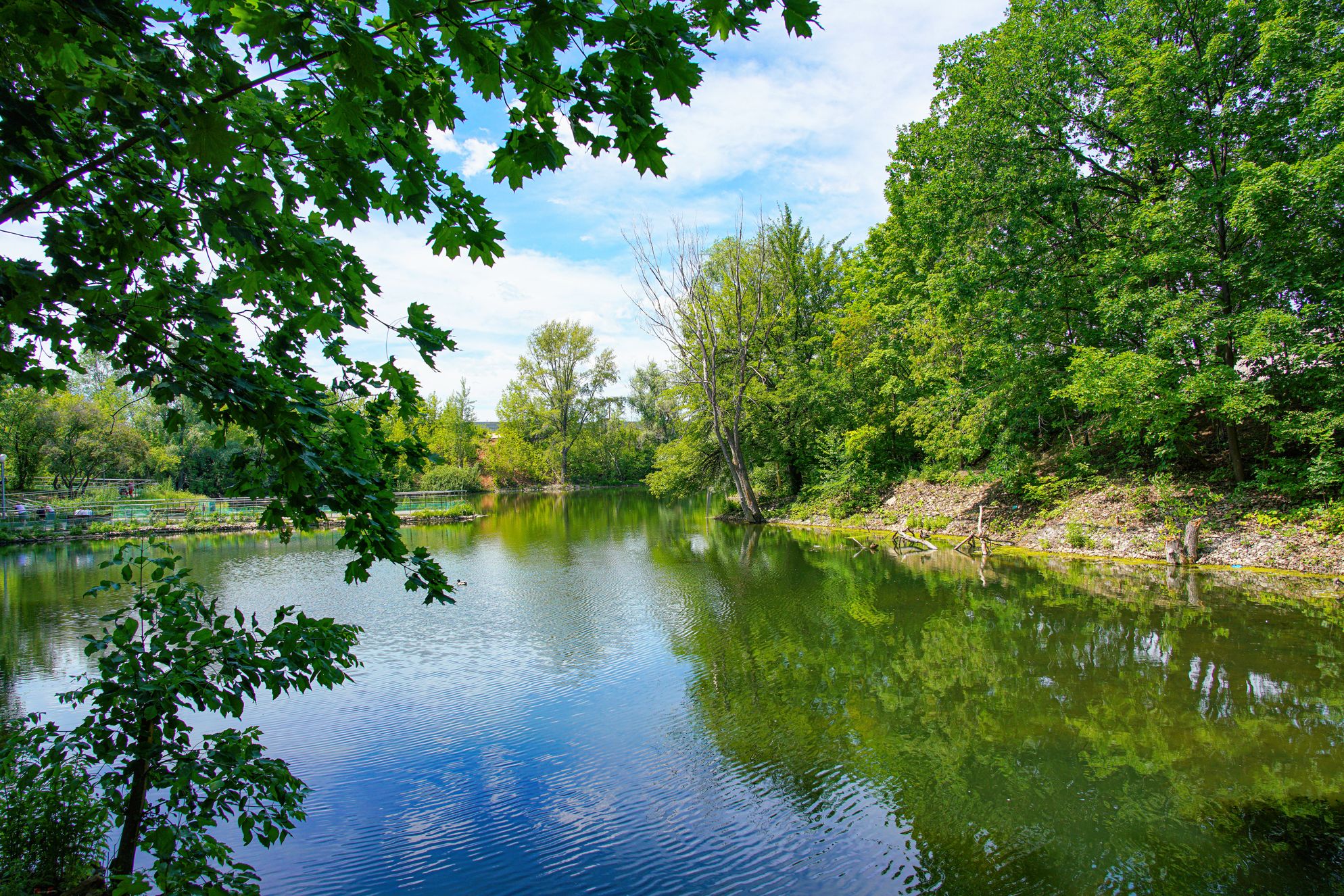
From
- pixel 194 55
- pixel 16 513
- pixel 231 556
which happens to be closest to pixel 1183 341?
pixel 194 55

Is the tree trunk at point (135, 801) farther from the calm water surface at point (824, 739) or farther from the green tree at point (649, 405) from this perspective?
the green tree at point (649, 405)

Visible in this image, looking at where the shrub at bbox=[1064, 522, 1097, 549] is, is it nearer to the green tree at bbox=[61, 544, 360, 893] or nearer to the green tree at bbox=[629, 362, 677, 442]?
the green tree at bbox=[61, 544, 360, 893]

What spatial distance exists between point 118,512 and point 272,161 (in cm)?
3316

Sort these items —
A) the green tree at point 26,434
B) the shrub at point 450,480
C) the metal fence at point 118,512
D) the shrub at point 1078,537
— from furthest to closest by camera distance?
the shrub at point 450,480 < the green tree at point 26,434 < the metal fence at point 118,512 < the shrub at point 1078,537

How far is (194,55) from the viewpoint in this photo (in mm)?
2133

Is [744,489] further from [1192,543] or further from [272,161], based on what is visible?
[272,161]

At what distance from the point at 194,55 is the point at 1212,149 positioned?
17766 mm

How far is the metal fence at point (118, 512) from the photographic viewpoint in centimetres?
2400

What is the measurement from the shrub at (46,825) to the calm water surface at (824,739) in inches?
45.1

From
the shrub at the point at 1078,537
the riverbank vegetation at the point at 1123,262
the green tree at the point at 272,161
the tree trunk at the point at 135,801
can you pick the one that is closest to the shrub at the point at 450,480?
the riverbank vegetation at the point at 1123,262

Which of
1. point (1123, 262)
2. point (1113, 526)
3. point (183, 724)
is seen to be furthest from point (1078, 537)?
point (183, 724)

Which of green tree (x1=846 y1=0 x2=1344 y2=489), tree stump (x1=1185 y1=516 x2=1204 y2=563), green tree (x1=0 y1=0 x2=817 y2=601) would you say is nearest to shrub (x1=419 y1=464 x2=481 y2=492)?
green tree (x1=846 y1=0 x2=1344 y2=489)

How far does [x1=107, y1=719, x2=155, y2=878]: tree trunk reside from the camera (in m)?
2.94

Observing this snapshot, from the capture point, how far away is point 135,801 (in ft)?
10.1
